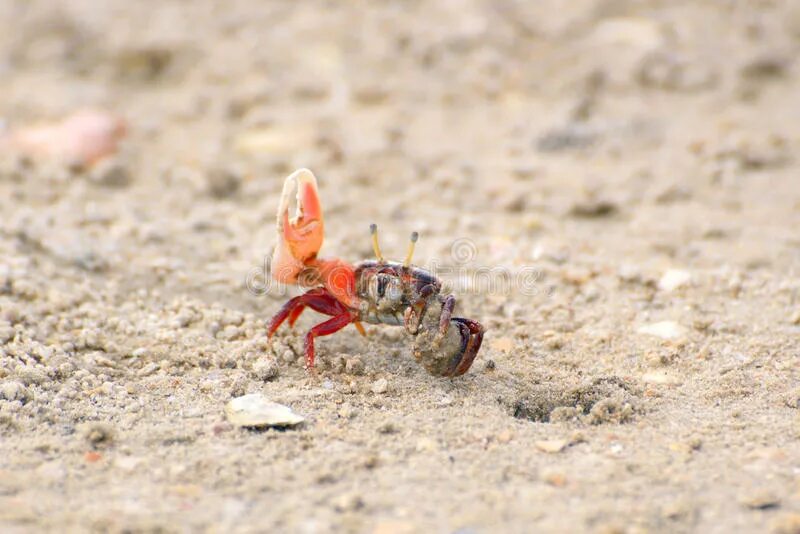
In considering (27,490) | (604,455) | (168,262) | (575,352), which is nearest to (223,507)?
(27,490)

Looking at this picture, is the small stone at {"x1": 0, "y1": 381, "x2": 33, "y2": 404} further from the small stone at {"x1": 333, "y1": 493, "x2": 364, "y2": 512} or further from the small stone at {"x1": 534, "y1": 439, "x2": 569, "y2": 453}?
the small stone at {"x1": 534, "y1": 439, "x2": 569, "y2": 453}

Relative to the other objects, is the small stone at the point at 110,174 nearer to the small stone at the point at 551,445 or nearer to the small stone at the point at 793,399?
the small stone at the point at 551,445

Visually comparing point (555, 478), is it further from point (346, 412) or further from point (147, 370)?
point (147, 370)

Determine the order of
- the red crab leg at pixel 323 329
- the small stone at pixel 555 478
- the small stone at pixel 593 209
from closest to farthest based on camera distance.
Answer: the small stone at pixel 555 478 → the red crab leg at pixel 323 329 → the small stone at pixel 593 209

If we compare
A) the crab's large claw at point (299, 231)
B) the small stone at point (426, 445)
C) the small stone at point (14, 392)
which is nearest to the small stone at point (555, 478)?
the small stone at point (426, 445)

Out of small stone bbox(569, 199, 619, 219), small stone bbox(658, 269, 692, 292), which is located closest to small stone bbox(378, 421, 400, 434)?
small stone bbox(658, 269, 692, 292)

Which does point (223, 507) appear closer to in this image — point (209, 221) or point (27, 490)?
point (27, 490)
